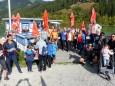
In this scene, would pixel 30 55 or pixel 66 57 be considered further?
pixel 66 57

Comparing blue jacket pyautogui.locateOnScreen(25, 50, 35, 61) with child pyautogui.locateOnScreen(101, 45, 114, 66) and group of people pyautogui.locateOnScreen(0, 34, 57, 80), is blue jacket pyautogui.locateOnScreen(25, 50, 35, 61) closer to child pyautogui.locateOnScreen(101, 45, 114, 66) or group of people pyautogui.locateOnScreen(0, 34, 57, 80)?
group of people pyautogui.locateOnScreen(0, 34, 57, 80)

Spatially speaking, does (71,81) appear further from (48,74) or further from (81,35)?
(81,35)

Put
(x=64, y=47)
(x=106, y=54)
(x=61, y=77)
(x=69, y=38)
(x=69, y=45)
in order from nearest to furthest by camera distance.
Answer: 1. (x=106, y=54)
2. (x=61, y=77)
3. (x=69, y=38)
4. (x=69, y=45)
5. (x=64, y=47)

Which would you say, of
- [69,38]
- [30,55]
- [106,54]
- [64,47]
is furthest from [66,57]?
[106,54]

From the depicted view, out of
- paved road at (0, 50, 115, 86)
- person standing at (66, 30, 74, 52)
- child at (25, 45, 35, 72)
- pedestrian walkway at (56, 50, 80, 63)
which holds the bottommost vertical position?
paved road at (0, 50, 115, 86)

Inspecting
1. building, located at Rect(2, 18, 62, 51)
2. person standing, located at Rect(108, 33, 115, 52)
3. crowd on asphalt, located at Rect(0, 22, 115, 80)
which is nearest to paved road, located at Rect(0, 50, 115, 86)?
crowd on asphalt, located at Rect(0, 22, 115, 80)

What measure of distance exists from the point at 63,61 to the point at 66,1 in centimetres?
15246

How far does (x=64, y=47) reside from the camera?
18.5 metres

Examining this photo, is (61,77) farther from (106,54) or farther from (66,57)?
(66,57)

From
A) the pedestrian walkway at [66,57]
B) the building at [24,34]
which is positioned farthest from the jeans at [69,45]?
the building at [24,34]

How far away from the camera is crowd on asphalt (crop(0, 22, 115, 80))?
11.6 metres

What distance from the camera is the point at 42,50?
41.6 feet

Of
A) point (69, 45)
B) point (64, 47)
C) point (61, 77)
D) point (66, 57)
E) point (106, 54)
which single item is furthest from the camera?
point (64, 47)

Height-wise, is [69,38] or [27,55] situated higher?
[69,38]
